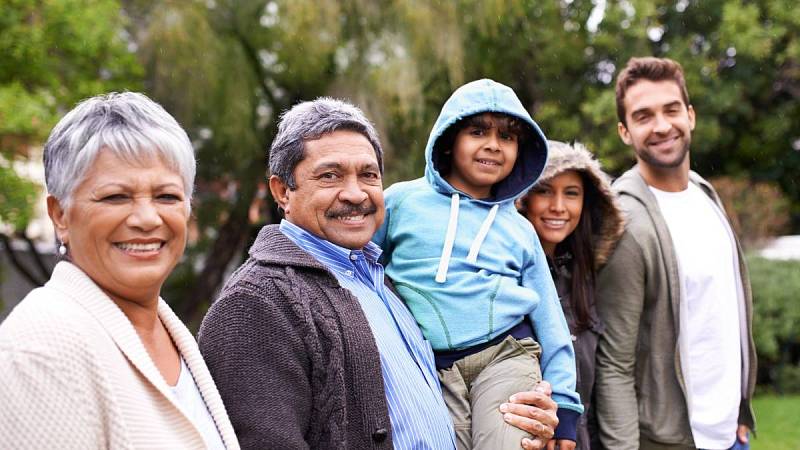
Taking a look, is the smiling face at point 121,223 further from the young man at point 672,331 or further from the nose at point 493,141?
the young man at point 672,331

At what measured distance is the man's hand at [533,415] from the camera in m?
2.55

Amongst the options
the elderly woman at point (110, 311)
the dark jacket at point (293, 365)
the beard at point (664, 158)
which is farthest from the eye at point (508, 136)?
the elderly woman at point (110, 311)

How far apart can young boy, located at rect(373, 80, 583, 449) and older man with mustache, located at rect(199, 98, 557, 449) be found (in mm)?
109

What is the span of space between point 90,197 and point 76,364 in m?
0.36

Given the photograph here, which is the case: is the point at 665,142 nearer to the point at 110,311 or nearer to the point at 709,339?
the point at 709,339

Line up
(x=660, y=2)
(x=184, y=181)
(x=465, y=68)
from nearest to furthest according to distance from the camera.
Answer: (x=184, y=181)
(x=465, y=68)
(x=660, y=2)

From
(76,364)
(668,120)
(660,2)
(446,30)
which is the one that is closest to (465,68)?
(446,30)

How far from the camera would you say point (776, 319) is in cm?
961

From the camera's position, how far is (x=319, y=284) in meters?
2.29

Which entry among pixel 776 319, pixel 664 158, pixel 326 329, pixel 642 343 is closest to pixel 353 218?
pixel 326 329

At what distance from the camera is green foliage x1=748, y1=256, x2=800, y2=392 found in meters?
9.50

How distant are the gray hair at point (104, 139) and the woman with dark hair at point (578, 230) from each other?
1.82 meters

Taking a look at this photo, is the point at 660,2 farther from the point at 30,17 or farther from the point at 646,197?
the point at 646,197

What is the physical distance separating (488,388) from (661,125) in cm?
168
